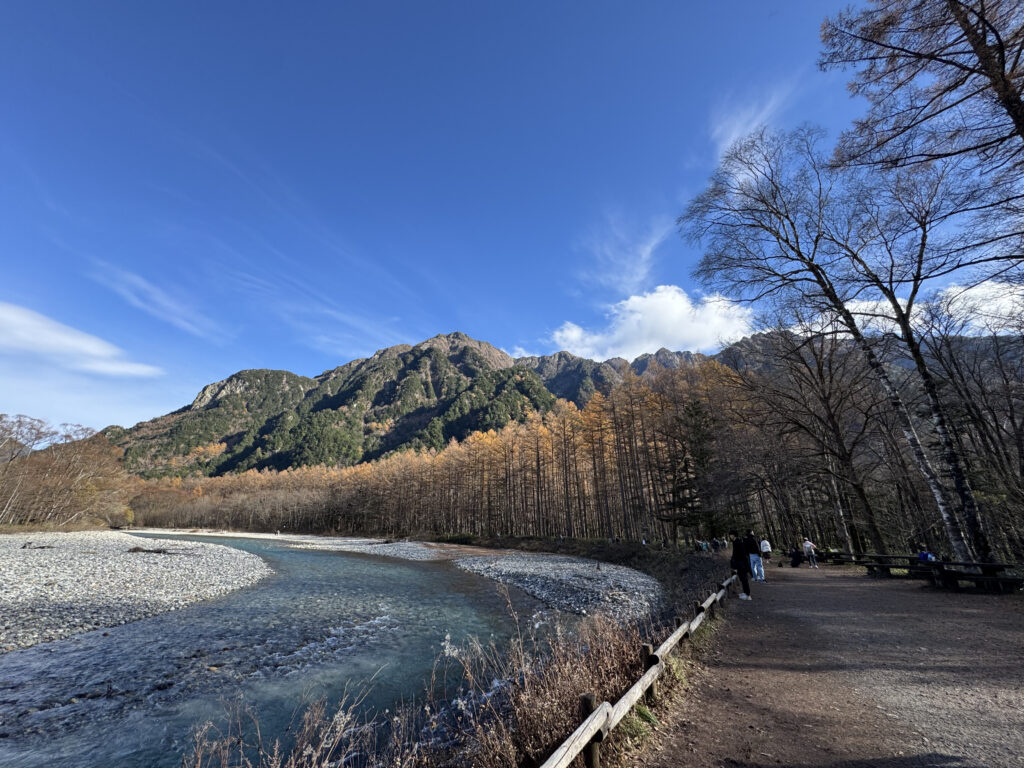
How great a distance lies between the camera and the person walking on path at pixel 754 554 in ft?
39.3

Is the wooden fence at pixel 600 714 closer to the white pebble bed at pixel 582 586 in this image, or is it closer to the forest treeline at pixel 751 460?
the white pebble bed at pixel 582 586

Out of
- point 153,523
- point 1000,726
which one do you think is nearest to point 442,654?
point 1000,726

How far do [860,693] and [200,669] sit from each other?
461 inches

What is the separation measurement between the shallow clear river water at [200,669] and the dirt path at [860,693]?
19.0 feet

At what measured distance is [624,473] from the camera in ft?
122

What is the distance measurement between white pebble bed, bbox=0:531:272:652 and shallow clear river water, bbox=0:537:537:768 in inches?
40.3

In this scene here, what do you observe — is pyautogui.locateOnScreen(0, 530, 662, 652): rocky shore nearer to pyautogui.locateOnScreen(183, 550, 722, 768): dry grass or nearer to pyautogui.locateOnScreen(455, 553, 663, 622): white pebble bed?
pyautogui.locateOnScreen(455, 553, 663, 622): white pebble bed

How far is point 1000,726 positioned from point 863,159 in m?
8.11

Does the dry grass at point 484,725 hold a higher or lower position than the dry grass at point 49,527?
lower

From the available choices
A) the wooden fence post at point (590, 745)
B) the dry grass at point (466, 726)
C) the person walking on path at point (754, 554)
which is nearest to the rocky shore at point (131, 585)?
the dry grass at point (466, 726)

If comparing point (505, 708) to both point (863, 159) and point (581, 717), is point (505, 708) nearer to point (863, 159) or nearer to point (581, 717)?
point (581, 717)

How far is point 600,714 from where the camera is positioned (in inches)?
143

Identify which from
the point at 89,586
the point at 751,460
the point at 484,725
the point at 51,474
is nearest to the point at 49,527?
the point at 51,474

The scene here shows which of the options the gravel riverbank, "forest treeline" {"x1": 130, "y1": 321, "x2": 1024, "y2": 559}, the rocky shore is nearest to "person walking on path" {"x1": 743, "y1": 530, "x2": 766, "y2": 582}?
the gravel riverbank
